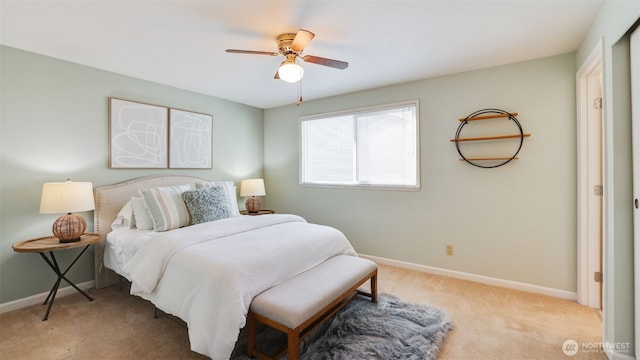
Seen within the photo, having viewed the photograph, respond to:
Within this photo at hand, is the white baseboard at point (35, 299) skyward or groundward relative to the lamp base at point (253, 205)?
groundward

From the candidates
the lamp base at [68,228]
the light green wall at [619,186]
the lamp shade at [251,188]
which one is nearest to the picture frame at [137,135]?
the lamp base at [68,228]

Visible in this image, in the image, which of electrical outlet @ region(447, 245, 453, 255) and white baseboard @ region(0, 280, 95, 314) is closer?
white baseboard @ region(0, 280, 95, 314)

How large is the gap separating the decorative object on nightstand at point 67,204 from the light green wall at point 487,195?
2924 millimetres

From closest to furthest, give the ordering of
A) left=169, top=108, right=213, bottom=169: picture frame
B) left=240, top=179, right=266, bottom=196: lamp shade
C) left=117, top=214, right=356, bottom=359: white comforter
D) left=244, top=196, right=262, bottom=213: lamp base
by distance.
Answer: left=117, top=214, right=356, bottom=359: white comforter
left=169, top=108, right=213, bottom=169: picture frame
left=244, top=196, right=262, bottom=213: lamp base
left=240, top=179, right=266, bottom=196: lamp shade

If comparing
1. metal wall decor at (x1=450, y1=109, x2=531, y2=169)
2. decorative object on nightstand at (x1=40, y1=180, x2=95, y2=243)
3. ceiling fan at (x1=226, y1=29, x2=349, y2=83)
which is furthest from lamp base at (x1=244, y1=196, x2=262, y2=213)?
metal wall decor at (x1=450, y1=109, x2=531, y2=169)

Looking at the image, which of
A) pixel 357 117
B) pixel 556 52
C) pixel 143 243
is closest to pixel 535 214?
pixel 556 52

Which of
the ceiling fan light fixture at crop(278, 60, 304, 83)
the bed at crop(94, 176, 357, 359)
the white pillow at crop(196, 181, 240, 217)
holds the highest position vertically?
the ceiling fan light fixture at crop(278, 60, 304, 83)

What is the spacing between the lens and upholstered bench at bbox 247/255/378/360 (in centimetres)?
168

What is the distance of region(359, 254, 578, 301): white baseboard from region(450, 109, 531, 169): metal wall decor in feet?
4.05

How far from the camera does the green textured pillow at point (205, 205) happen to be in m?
2.96

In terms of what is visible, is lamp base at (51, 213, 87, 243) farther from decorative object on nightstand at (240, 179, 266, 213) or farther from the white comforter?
decorative object on nightstand at (240, 179, 266, 213)

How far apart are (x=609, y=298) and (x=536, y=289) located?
1136 millimetres

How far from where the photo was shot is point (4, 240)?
2.50 metres
